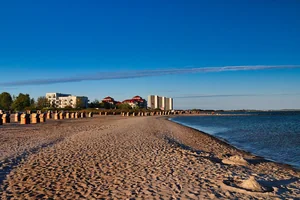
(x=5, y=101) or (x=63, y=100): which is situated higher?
(x=63, y=100)

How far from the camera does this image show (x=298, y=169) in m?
10.4

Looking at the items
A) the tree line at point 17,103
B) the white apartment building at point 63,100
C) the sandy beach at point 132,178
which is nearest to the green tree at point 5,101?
the tree line at point 17,103

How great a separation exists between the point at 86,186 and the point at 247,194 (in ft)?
12.2

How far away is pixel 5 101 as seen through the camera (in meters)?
109

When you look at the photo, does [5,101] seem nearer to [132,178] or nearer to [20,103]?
[20,103]

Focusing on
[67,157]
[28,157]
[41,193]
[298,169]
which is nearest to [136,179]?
[41,193]

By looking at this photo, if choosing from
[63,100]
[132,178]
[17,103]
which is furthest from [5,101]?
[132,178]

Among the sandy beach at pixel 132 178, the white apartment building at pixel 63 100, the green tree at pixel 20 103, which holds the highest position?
the white apartment building at pixel 63 100

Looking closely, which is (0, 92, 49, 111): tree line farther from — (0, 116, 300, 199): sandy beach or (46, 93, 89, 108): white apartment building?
(0, 116, 300, 199): sandy beach

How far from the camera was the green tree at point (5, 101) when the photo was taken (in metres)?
108

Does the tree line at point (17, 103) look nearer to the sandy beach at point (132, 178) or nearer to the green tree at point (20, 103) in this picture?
the green tree at point (20, 103)

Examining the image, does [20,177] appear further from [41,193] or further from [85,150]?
[85,150]

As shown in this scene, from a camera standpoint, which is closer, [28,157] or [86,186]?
[86,186]

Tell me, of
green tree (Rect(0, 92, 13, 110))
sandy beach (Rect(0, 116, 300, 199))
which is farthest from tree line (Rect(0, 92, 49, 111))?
sandy beach (Rect(0, 116, 300, 199))
